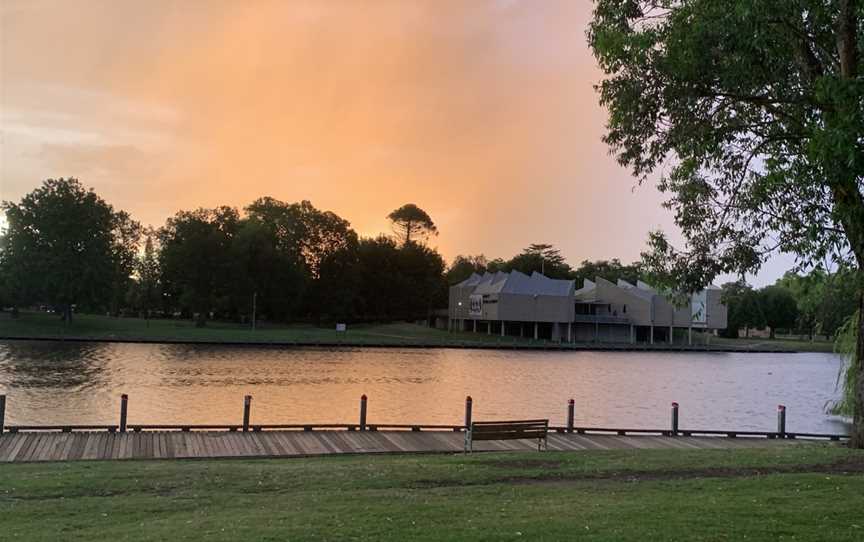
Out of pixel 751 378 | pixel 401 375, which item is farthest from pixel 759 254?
pixel 751 378

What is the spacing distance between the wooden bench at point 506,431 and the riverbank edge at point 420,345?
66.5 m

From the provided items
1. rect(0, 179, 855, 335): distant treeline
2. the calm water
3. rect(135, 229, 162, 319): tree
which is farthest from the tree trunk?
rect(135, 229, 162, 319): tree

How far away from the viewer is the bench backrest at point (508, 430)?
56.0 feet

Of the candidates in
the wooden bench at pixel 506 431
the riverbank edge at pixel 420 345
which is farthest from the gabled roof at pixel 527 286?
the wooden bench at pixel 506 431

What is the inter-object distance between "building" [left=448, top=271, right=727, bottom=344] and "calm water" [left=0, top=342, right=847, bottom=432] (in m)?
32.3

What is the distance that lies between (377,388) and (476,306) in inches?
2791

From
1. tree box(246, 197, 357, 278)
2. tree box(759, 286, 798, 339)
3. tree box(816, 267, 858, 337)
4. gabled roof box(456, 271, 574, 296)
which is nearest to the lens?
tree box(816, 267, 858, 337)

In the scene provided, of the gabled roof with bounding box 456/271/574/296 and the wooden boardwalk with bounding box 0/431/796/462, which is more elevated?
the gabled roof with bounding box 456/271/574/296

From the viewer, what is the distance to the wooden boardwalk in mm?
17047

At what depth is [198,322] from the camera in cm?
9750

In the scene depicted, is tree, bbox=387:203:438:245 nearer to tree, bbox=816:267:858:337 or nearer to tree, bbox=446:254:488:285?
tree, bbox=446:254:488:285

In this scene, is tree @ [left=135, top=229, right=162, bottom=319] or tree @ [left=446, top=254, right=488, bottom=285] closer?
tree @ [left=135, top=229, right=162, bottom=319]

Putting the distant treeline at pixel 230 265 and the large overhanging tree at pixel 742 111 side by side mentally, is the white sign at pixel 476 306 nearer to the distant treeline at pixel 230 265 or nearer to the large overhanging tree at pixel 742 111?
the distant treeline at pixel 230 265

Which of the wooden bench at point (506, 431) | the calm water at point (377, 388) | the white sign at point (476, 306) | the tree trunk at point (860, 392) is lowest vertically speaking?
the calm water at point (377, 388)
